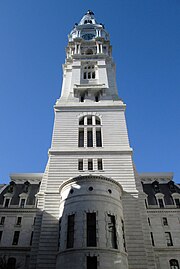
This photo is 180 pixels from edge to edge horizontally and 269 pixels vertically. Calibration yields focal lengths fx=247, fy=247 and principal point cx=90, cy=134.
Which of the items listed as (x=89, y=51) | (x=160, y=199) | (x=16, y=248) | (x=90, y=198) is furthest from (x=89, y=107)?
(x=16, y=248)

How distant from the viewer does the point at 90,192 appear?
91.9 ft

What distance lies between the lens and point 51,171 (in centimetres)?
3447

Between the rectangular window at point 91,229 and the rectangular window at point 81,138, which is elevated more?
the rectangular window at point 81,138

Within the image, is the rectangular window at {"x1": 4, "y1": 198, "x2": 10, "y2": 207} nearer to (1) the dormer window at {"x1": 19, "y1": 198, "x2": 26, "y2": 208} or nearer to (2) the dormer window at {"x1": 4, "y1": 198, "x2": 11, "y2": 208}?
(2) the dormer window at {"x1": 4, "y1": 198, "x2": 11, "y2": 208}

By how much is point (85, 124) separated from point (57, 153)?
7.80 meters

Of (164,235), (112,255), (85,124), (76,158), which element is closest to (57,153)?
(76,158)

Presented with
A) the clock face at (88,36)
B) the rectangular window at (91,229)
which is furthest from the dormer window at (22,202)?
the clock face at (88,36)

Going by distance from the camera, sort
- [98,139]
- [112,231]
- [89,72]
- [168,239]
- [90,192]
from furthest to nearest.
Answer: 1. [89,72]
2. [168,239]
3. [98,139]
4. [90,192]
5. [112,231]

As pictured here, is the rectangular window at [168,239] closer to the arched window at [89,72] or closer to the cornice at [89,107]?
the cornice at [89,107]

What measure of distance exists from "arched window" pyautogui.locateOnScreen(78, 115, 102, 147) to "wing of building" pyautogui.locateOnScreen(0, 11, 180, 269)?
168mm

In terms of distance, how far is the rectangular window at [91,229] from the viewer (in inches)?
967

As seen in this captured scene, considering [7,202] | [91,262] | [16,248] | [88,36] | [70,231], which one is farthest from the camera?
[88,36]

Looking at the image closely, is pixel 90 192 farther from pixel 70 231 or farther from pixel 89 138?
pixel 89 138

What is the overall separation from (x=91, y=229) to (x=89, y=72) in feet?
126
